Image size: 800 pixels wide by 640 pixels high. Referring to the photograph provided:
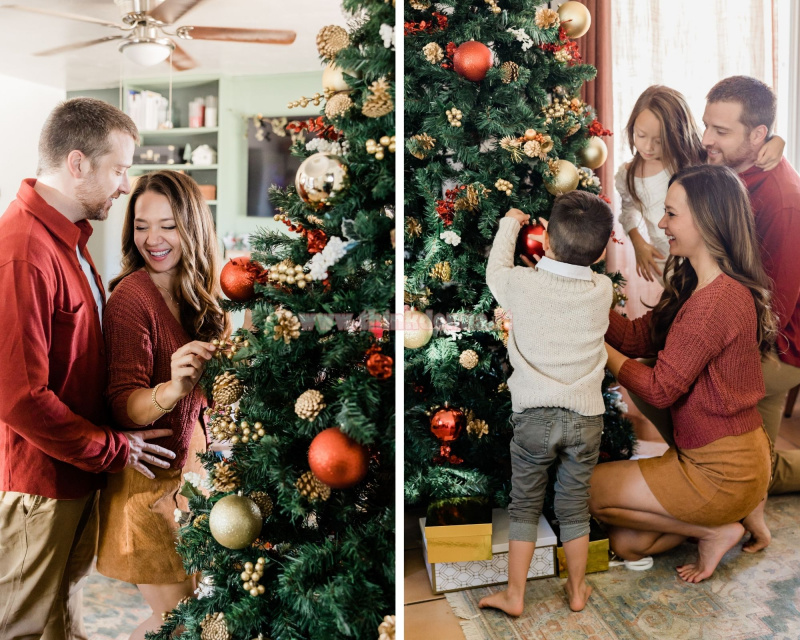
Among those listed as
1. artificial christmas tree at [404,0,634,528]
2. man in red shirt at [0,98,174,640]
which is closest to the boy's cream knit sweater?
artificial christmas tree at [404,0,634,528]

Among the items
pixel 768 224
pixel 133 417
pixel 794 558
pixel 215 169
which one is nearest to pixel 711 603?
pixel 794 558

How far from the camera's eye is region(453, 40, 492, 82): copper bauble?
1633 millimetres

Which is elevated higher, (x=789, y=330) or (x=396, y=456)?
(x=789, y=330)

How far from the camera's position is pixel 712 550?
177 cm

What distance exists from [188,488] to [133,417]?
0.20 meters

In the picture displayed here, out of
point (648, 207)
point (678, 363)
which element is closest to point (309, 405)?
point (678, 363)

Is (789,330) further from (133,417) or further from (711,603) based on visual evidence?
(133,417)

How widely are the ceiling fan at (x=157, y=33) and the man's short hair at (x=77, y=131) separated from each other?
0.32 ft

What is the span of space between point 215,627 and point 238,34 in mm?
1134

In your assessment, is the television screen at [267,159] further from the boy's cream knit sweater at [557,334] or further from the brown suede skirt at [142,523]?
the boy's cream knit sweater at [557,334]

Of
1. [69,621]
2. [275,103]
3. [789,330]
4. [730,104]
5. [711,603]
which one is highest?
[730,104]

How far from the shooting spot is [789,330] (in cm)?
176

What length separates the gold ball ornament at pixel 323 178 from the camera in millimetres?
1140

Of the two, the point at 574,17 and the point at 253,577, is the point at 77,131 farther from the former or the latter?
the point at 574,17
